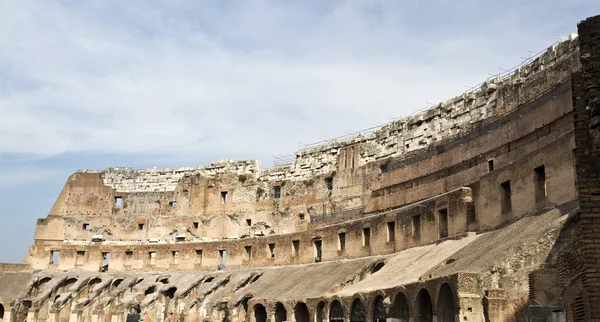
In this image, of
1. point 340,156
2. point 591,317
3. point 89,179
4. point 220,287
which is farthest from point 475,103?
point 89,179

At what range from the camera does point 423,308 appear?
893 inches

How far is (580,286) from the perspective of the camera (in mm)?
15141

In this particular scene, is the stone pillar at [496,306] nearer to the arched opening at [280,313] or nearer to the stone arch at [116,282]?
the arched opening at [280,313]

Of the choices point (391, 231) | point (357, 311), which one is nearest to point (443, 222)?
point (391, 231)

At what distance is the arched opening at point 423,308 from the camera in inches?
883

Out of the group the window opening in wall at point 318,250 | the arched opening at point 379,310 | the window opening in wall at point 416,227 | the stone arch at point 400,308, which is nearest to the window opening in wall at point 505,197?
the stone arch at point 400,308

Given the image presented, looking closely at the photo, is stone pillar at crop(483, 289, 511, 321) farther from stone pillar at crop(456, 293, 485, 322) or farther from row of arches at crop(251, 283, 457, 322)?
row of arches at crop(251, 283, 457, 322)

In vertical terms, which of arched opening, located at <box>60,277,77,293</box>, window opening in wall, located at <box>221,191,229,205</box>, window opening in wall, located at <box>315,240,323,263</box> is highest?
window opening in wall, located at <box>221,191,229,205</box>

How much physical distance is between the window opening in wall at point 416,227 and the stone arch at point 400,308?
23.1ft

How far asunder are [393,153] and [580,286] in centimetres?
2673

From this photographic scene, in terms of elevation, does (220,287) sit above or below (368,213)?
below

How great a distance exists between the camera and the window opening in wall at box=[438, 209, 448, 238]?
95.2 ft

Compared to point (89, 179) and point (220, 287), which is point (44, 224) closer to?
point (89, 179)

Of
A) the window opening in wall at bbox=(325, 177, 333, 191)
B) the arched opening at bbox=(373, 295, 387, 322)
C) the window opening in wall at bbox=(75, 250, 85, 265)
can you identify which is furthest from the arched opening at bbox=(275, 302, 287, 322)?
the window opening in wall at bbox=(75, 250, 85, 265)
